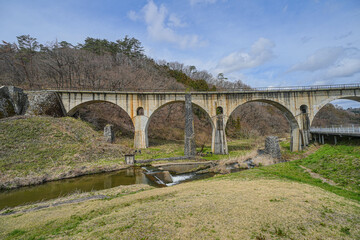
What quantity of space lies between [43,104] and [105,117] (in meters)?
10.7

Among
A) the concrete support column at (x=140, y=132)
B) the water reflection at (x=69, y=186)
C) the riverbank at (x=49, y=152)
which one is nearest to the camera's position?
the water reflection at (x=69, y=186)

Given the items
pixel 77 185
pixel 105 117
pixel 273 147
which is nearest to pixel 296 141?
pixel 273 147

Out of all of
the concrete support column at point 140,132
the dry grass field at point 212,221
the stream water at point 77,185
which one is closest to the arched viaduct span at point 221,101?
the concrete support column at point 140,132

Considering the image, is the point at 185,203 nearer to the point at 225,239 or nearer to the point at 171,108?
the point at 225,239

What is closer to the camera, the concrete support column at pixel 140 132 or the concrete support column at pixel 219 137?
the concrete support column at pixel 219 137

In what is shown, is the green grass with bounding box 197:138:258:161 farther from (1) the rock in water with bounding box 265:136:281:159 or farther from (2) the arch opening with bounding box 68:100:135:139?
(2) the arch opening with bounding box 68:100:135:139

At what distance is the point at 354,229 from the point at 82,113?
3429cm

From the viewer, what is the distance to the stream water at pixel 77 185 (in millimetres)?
9872

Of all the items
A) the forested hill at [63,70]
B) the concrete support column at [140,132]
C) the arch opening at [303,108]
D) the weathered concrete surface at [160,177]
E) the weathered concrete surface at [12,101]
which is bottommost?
the weathered concrete surface at [160,177]

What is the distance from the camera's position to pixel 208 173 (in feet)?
48.2

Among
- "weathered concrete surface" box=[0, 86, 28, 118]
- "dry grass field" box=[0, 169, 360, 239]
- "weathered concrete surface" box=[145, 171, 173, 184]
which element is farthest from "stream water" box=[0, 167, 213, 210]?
"weathered concrete surface" box=[0, 86, 28, 118]

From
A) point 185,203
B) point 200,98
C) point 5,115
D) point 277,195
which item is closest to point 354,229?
point 277,195

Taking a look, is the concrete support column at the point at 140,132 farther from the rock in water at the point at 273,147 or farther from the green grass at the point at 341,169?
the green grass at the point at 341,169

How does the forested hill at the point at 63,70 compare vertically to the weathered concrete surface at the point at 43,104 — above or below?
above
